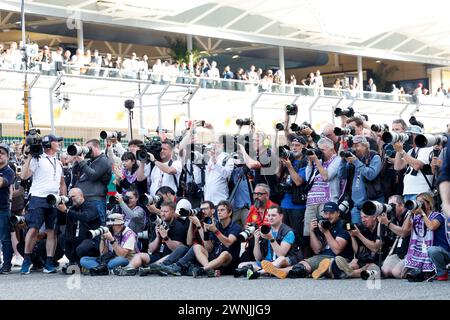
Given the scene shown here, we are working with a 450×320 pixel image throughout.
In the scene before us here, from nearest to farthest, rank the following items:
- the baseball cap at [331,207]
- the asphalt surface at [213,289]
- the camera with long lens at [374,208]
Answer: the asphalt surface at [213,289], the camera with long lens at [374,208], the baseball cap at [331,207]

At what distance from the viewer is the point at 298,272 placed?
1101 cm

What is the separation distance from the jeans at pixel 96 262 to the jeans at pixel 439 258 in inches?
156

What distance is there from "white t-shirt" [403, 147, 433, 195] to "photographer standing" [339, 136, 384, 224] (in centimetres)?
40

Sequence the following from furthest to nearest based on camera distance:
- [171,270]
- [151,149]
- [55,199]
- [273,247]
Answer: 1. [151,149]
2. [55,199]
3. [171,270]
4. [273,247]

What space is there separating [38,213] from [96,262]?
37.2 inches

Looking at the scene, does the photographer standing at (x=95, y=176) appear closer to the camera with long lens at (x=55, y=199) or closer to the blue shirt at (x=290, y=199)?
the camera with long lens at (x=55, y=199)

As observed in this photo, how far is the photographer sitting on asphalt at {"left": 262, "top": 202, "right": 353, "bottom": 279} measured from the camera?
36.0 feet

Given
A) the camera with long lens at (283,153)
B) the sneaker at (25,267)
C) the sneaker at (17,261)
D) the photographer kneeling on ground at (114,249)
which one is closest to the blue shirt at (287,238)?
the camera with long lens at (283,153)

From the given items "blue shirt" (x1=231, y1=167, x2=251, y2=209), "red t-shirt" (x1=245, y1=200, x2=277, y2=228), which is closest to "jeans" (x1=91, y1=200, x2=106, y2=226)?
"blue shirt" (x1=231, y1=167, x2=251, y2=209)

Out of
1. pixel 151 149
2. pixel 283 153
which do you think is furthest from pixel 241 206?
pixel 151 149

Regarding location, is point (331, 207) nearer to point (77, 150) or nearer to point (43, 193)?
point (77, 150)

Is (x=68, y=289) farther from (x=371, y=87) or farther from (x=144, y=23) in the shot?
(x=371, y=87)

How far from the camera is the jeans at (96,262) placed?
40.6 feet

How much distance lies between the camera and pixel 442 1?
1687 inches
